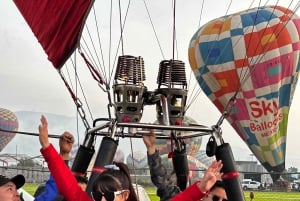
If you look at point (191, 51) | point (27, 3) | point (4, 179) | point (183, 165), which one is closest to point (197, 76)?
point (191, 51)

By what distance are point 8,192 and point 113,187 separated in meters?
0.75

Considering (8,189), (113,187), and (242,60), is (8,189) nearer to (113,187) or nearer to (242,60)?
(113,187)

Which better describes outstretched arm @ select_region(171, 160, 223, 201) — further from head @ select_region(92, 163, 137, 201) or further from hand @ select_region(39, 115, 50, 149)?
hand @ select_region(39, 115, 50, 149)

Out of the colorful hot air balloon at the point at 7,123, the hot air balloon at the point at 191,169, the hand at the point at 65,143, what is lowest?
the hot air balloon at the point at 191,169

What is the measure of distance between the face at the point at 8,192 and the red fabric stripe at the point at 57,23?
1.54m

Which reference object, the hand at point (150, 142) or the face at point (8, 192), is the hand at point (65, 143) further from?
the face at point (8, 192)

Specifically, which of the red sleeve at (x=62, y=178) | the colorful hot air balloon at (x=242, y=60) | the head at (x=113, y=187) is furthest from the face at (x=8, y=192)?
the colorful hot air balloon at (x=242, y=60)

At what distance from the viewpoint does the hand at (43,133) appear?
1984 millimetres

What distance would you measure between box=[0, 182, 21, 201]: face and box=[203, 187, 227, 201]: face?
0.81 meters

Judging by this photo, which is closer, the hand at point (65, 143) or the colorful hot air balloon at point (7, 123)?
the hand at point (65, 143)

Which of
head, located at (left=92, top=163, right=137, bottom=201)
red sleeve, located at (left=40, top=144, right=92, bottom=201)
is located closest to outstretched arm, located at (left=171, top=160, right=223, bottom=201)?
head, located at (left=92, top=163, right=137, bottom=201)

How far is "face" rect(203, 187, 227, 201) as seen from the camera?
2.47 meters

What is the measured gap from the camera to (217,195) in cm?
250

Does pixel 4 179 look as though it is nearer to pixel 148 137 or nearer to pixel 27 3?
pixel 148 137
